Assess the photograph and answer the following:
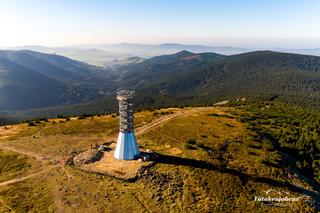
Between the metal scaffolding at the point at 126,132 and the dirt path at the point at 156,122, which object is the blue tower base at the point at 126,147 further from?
the dirt path at the point at 156,122

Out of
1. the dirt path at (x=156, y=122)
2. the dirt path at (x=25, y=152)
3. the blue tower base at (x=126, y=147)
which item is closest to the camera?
the blue tower base at (x=126, y=147)

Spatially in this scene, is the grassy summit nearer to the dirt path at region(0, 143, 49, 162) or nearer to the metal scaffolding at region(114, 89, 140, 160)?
the dirt path at region(0, 143, 49, 162)

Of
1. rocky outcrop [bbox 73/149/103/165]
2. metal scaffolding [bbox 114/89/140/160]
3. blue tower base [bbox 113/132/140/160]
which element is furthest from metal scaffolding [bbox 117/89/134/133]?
rocky outcrop [bbox 73/149/103/165]

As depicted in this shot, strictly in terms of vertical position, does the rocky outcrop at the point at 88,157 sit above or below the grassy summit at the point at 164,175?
above

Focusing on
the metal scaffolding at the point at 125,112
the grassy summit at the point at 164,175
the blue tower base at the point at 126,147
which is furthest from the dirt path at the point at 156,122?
the metal scaffolding at the point at 125,112

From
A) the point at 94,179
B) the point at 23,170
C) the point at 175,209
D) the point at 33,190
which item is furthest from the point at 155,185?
the point at 23,170

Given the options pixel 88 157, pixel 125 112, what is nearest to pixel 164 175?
pixel 125 112

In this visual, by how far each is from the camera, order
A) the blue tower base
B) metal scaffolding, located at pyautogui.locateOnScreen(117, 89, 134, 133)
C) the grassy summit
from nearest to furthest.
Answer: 1. the grassy summit
2. metal scaffolding, located at pyautogui.locateOnScreen(117, 89, 134, 133)
3. the blue tower base

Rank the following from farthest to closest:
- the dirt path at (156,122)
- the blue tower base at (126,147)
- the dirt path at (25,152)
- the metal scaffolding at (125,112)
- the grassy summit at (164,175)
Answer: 1. the dirt path at (156,122)
2. the dirt path at (25,152)
3. the blue tower base at (126,147)
4. the metal scaffolding at (125,112)
5. the grassy summit at (164,175)

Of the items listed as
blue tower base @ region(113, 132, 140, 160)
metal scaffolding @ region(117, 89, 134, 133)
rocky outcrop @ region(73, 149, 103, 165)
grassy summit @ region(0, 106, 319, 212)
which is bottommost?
grassy summit @ region(0, 106, 319, 212)
